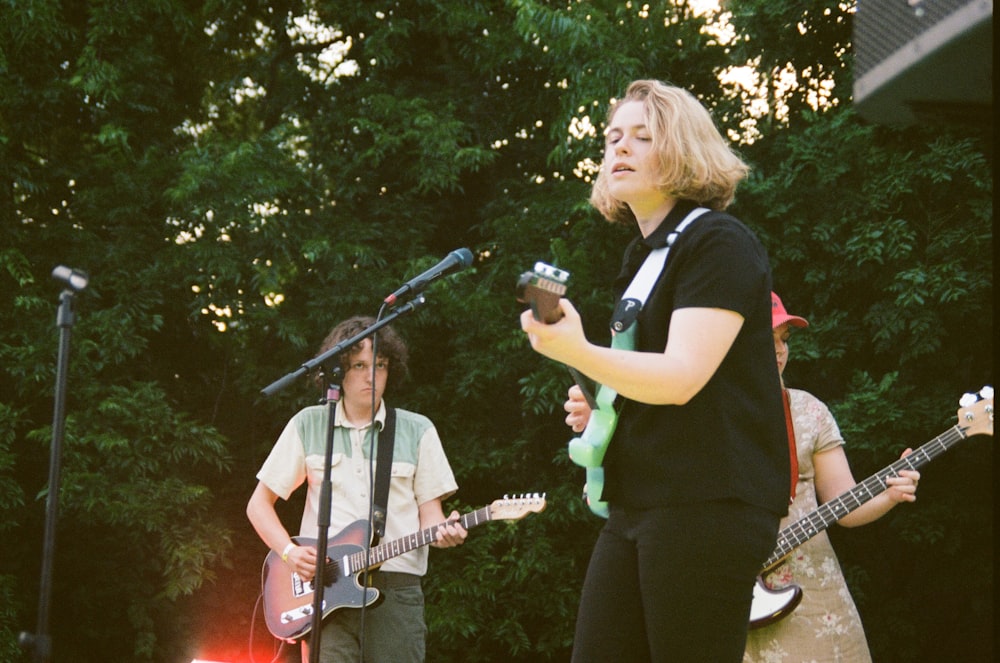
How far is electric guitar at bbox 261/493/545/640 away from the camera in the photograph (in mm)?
3930

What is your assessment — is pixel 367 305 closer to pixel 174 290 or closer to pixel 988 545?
pixel 174 290

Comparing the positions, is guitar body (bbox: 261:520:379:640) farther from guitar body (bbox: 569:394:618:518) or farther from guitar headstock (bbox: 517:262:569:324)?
guitar headstock (bbox: 517:262:569:324)

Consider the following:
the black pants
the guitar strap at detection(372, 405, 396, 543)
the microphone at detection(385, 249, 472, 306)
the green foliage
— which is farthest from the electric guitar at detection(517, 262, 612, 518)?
the green foliage

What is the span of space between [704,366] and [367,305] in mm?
4882

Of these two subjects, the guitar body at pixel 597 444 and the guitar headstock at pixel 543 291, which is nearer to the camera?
the guitar headstock at pixel 543 291

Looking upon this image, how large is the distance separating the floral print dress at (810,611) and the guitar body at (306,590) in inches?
58.6

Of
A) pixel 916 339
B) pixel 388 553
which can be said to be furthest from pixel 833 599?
pixel 916 339

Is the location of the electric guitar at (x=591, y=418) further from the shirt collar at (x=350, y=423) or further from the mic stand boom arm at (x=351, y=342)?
the shirt collar at (x=350, y=423)

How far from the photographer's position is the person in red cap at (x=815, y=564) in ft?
10.5

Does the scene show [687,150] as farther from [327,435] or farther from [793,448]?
[793,448]

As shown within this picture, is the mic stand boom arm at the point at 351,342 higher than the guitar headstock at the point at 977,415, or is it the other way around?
the mic stand boom arm at the point at 351,342

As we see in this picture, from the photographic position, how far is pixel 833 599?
10.7 feet

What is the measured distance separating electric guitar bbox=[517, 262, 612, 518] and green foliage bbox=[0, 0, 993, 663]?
4066 mm

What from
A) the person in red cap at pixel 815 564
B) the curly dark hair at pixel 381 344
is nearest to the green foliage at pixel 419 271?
the curly dark hair at pixel 381 344
